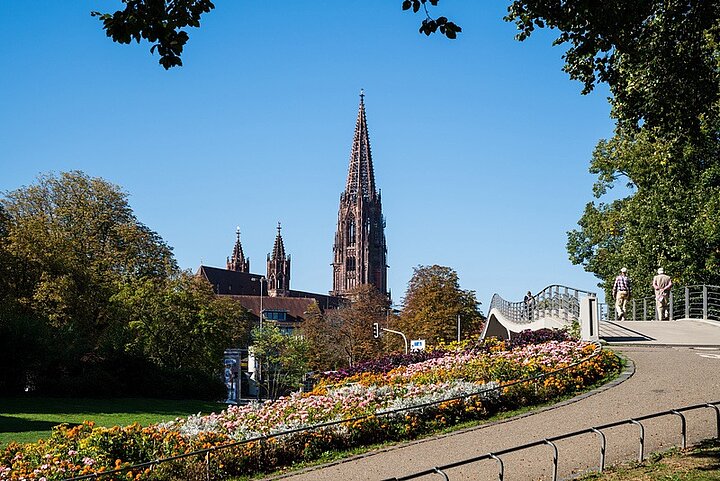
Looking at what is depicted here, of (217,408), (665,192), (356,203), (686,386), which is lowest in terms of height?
(217,408)

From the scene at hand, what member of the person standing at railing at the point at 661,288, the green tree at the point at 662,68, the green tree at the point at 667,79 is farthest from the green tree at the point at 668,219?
the green tree at the point at 662,68

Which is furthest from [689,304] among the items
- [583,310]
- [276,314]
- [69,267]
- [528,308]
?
[276,314]

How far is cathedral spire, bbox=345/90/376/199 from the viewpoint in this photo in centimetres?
15862

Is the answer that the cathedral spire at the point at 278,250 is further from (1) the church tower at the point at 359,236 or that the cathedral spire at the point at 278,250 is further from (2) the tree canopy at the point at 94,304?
(2) the tree canopy at the point at 94,304

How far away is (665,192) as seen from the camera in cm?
3759

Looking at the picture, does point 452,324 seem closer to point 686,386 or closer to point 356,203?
point 686,386

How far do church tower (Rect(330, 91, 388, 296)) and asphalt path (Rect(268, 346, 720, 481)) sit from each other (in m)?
137

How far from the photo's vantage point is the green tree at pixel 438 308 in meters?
63.5

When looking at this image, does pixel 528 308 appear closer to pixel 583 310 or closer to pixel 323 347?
pixel 583 310

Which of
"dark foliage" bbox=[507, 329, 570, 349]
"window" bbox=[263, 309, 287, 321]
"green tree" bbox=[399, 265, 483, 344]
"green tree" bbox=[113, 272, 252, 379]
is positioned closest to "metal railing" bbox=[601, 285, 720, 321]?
"dark foliage" bbox=[507, 329, 570, 349]

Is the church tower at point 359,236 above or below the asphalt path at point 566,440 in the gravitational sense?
above

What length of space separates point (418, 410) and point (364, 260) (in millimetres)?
139493

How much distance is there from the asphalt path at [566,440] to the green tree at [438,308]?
44.7 metres

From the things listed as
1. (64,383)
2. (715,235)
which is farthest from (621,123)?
(64,383)
